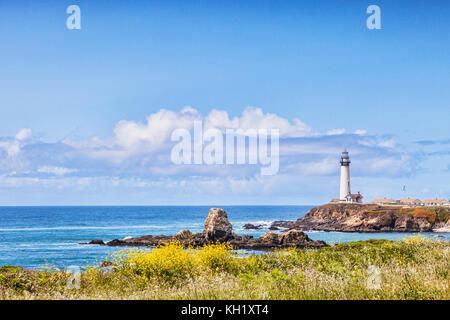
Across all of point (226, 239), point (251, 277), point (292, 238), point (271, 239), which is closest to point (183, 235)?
point (226, 239)

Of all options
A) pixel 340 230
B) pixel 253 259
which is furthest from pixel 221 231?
pixel 253 259

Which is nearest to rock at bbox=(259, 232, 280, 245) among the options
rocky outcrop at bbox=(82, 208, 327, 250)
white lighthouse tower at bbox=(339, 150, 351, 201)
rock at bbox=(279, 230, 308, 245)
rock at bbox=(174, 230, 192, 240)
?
rocky outcrop at bbox=(82, 208, 327, 250)

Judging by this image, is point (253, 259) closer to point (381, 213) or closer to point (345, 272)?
point (345, 272)

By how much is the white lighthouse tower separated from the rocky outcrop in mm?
54976

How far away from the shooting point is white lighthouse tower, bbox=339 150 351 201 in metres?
112

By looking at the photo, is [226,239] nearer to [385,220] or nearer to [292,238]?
[292,238]

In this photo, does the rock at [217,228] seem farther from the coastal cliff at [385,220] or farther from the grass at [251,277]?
the grass at [251,277]

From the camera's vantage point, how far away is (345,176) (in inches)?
4444

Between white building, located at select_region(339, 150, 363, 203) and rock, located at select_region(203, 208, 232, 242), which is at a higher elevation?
white building, located at select_region(339, 150, 363, 203)

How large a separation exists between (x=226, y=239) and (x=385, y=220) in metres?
43.8

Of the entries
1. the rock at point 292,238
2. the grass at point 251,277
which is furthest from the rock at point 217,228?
the grass at point 251,277

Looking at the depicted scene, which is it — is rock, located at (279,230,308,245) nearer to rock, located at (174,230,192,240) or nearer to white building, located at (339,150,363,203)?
rock, located at (174,230,192,240)

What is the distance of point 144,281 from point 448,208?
3791 inches

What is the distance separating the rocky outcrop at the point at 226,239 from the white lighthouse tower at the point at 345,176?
180ft
